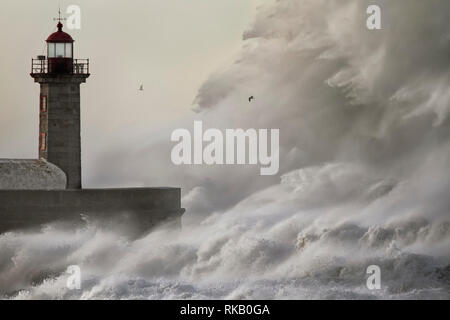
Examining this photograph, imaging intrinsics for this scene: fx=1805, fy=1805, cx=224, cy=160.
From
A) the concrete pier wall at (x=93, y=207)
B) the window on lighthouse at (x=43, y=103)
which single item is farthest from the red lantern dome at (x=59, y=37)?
the concrete pier wall at (x=93, y=207)

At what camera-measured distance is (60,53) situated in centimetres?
3403

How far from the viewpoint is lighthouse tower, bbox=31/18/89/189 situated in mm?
33781

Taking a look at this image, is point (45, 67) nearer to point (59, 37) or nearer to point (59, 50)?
point (59, 50)

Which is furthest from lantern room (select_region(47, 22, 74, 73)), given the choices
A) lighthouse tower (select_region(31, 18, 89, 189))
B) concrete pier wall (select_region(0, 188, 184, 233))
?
concrete pier wall (select_region(0, 188, 184, 233))

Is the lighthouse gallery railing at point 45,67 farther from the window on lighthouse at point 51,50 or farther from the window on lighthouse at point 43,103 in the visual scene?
the window on lighthouse at point 43,103

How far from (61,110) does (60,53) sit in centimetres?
110

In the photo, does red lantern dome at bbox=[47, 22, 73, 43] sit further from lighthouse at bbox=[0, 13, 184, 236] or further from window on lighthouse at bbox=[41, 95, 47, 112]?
window on lighthouse at bbox=[41, 95, 47, 112]

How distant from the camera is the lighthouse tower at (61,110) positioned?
33781 millimetres

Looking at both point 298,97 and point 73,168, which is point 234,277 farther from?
point 298,97

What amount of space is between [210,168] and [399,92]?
458 centimetres

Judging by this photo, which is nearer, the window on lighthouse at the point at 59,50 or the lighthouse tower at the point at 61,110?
the lighthouse tower at the point at 61,110

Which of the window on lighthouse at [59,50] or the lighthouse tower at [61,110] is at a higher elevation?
the window on lighthouse at [59,50]

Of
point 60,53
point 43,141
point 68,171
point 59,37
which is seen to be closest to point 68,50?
point 60,53
